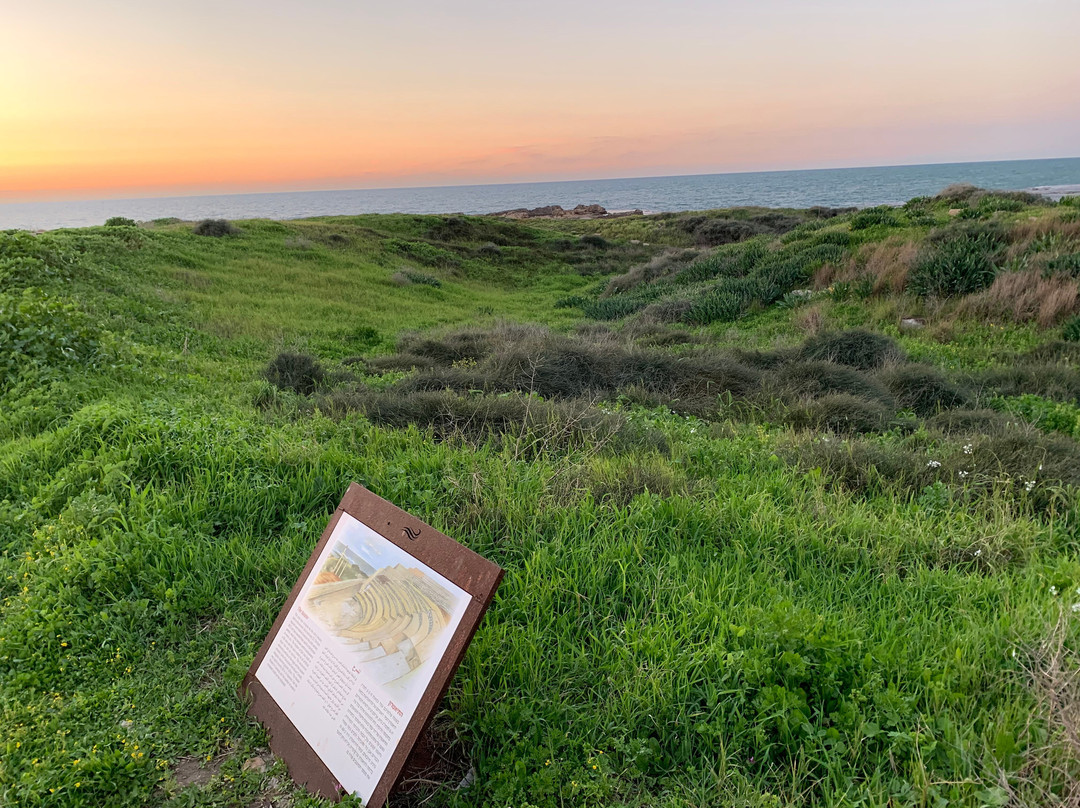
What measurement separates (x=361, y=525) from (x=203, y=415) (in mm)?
3256

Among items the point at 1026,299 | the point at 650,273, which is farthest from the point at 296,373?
the point at 650,273

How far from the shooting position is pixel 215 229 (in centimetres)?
2253

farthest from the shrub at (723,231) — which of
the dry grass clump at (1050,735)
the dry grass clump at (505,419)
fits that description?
the dry grass clump at (1050,735)

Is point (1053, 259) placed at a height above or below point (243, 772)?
above

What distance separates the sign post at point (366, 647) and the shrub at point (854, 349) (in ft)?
26.7

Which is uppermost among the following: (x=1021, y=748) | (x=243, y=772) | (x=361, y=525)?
(x=361, y=525)

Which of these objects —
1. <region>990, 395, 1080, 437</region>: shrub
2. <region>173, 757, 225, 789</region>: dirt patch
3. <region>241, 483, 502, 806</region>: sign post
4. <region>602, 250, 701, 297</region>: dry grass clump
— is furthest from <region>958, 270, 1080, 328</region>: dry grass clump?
<region>173, 757, 225, 789</region>: dirt patch

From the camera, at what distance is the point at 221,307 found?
13172 mm

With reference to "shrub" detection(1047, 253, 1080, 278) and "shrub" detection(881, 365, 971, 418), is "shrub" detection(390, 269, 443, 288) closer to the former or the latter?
"shrub" detection(881, 365, 971, 418)

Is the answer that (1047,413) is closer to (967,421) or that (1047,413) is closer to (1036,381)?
(967,421)

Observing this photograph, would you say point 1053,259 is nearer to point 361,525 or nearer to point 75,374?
point 361,525

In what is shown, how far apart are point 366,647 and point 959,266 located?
14104 millimetres

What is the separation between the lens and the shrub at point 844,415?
636 centimetres

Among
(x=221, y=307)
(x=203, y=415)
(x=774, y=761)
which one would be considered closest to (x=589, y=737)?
(x=774, y=761)
